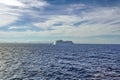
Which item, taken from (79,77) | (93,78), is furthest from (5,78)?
(93,78)

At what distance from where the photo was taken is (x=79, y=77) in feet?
107

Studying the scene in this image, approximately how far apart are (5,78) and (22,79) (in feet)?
10.2

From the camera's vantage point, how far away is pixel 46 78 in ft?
103

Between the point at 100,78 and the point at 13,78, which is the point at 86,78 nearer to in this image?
the point at 100,78

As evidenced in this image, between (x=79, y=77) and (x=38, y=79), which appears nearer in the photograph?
(x=38, y=79)

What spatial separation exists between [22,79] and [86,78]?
11.0 m

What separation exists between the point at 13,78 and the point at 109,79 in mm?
16486

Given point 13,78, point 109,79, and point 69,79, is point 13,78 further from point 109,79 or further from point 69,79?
point 109,79

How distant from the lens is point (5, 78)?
30938 millimetres

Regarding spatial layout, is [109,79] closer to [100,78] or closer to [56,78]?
[100,78]

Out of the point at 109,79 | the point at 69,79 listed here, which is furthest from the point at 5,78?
the point at 109,79

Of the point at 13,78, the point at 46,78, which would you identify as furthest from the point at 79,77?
the point at 13,78

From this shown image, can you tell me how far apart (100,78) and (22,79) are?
13.4 m

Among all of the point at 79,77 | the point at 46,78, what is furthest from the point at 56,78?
the point at 79,77
